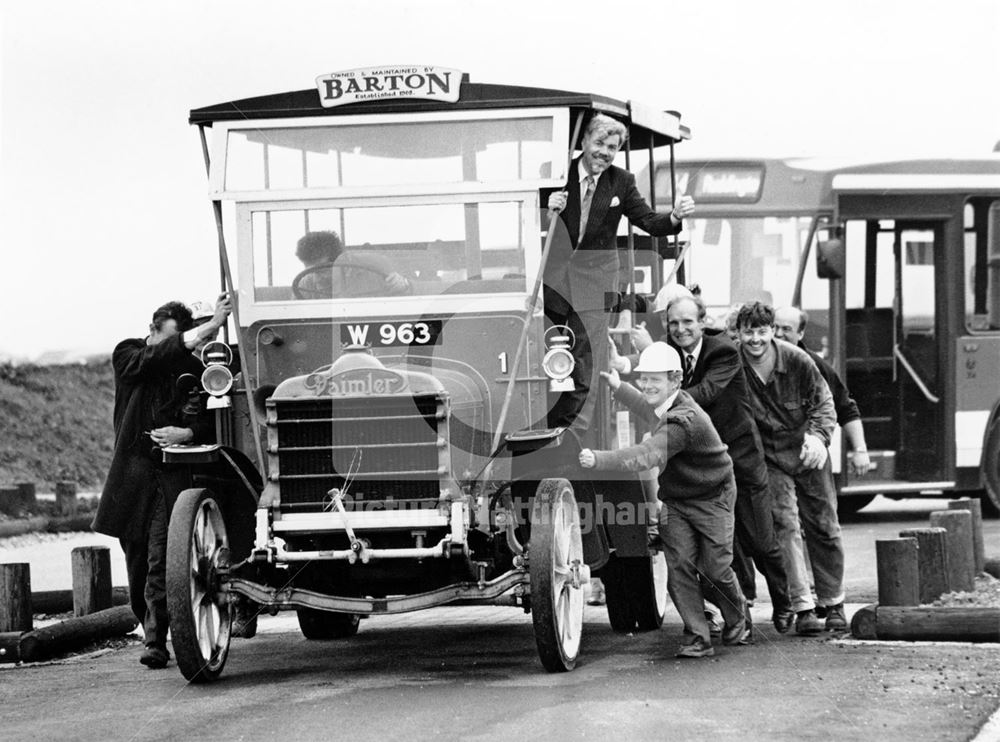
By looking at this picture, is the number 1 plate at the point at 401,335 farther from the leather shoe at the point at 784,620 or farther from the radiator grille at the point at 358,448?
the leather shoe at the point at 784,620

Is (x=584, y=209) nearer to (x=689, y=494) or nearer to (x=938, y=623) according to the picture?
(x=689, y=494)

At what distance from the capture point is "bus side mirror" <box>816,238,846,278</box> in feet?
54.4

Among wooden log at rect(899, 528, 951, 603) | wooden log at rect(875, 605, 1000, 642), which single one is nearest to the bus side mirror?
wooden log at rect(899, 528, 951, 603)

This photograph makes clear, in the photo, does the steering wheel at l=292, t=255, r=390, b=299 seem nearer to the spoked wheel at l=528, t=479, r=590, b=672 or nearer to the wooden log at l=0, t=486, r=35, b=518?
the spoked wheel at l=528, t=479, r=590, b=672

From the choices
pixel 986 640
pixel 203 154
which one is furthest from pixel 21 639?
pixel 986 640

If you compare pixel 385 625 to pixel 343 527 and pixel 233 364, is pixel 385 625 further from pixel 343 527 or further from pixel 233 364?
pixel 343 527

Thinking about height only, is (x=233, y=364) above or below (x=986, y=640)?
above

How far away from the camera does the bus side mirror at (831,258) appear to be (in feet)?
54.4

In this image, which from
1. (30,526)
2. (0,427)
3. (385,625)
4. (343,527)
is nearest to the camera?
(343,527)

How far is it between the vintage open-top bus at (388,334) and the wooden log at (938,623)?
4.46 ft

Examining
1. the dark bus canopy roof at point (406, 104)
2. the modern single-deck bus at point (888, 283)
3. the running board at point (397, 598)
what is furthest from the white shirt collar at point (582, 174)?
the modern single-deck bus at point (888, 283)

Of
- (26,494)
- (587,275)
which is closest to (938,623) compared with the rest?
(587,275)

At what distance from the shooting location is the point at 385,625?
37.5 feet

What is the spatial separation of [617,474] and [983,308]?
8.85 metres
